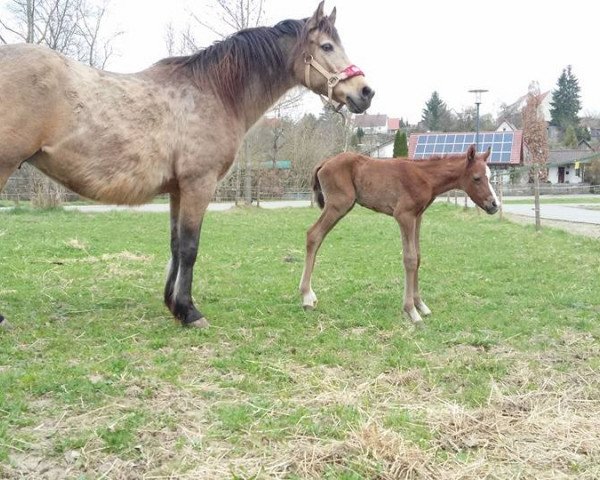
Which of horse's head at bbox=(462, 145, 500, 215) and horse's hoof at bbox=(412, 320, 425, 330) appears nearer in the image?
horse's hoof at bbox=(412, 320, 425, 330)

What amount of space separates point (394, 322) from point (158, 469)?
3.15 meters

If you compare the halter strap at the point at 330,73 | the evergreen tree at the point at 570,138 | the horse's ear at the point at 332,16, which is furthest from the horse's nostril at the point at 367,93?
the evergreen tree at the point at 570,138

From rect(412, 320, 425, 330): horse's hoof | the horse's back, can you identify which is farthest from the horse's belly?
rect(412, 320, 425, 330): horse's hoof

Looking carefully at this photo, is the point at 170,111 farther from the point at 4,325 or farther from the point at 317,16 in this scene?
the point at 4,325

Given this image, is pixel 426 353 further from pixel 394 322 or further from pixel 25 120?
pixel 25 120

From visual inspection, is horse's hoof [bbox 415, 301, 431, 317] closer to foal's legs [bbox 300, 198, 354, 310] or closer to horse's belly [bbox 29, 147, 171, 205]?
foal's legs [bbox 300, 198, 354, 310]

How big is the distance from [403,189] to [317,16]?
72.5 inches

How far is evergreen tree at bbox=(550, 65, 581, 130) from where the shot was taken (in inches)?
2990

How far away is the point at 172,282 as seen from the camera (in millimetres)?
5340

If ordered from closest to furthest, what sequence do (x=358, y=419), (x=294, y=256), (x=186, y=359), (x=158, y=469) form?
(x=158, y=469) → (x=358, y=419) → (x=186, y=359) → (x=294, y=256)

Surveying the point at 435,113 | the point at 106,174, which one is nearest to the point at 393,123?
the point at 435,113

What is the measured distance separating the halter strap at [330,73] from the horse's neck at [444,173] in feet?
3.98

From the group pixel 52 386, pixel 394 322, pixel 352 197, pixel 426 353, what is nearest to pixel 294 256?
pixel 352 197

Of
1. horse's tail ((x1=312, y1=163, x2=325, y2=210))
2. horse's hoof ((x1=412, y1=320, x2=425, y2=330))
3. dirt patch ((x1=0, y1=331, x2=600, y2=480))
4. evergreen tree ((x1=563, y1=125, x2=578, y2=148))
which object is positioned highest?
evergreen tree ((x1=563, y1=125, x2=578, y2=148))
